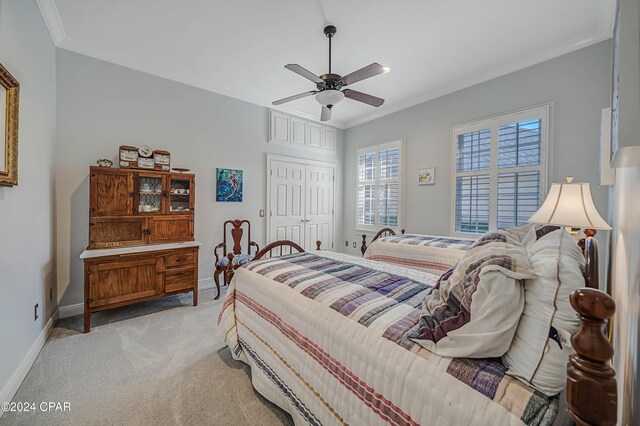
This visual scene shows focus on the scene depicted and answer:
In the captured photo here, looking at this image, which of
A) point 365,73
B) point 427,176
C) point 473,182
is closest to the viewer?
point 365,73

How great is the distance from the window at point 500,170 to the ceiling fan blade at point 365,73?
7.09 ft

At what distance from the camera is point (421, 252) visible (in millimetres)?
3162

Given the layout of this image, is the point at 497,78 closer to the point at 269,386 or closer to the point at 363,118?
the point at 363,118

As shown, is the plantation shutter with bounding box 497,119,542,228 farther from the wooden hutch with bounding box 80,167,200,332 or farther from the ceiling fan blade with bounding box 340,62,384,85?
the wooden hutch with bounding box 80,167,200,332

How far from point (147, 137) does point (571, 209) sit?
4427 mm

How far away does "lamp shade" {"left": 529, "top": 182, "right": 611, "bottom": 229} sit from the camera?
6.04 feet

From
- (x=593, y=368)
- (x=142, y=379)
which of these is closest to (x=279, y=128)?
(x=142, y=379)

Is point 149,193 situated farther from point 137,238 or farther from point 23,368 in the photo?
point 23,368

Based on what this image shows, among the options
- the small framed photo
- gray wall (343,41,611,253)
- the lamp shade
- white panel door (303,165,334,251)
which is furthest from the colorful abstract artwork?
the lamp shade

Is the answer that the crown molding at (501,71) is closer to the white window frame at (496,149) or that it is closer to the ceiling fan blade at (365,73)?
the white window frame at (496,149)

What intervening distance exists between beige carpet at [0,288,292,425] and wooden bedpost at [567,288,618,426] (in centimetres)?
150

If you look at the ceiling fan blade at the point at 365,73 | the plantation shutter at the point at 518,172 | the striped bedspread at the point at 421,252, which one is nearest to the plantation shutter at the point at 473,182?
the plantation shutter at the point at 518,172

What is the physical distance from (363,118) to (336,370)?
4907mm

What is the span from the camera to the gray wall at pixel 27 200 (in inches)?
67.6
